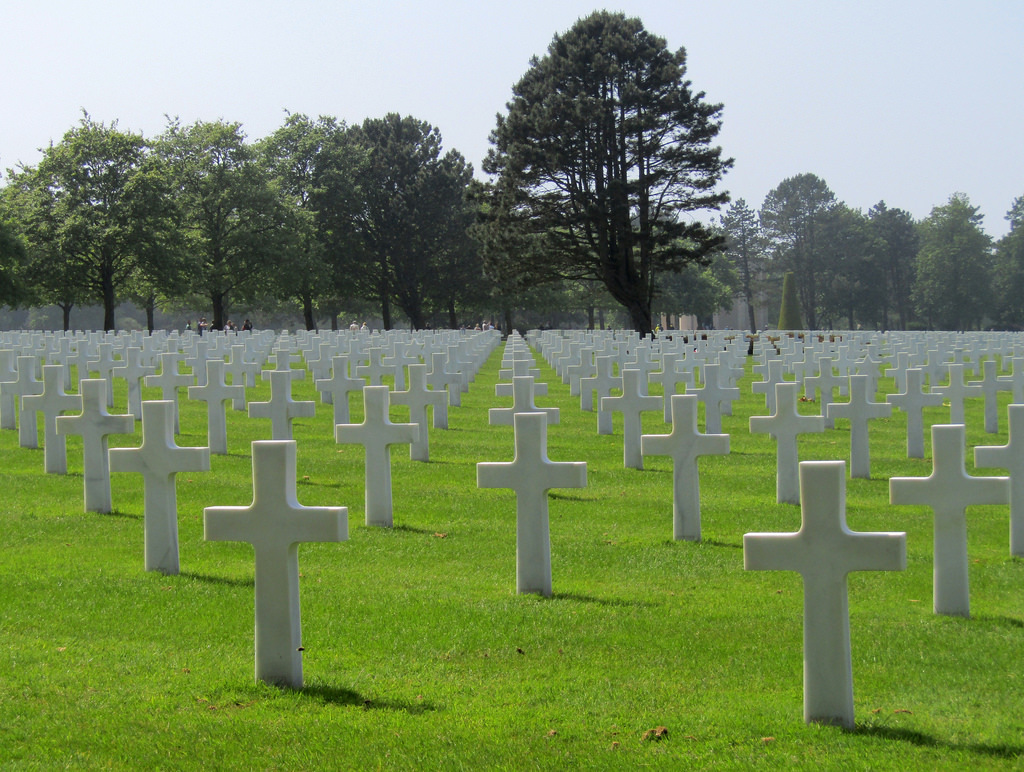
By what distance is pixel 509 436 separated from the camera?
13.7 meters

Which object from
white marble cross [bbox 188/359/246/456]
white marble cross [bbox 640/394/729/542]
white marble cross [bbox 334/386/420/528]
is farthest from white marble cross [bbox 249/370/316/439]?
white marble cross [bbox 640/394/729/542]

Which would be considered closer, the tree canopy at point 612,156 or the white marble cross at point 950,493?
the white marble cross at point 950,493

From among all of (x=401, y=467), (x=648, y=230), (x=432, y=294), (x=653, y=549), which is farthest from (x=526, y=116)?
(x=653, y=549)

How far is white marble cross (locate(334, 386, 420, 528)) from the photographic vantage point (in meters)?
8.02

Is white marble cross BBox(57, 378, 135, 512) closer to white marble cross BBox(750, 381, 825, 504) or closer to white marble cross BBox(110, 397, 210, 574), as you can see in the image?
white marble cross BBox(110, 397, 210, 574)

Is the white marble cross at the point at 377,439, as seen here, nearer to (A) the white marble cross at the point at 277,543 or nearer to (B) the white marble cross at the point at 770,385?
(A) the white marble cross at the point at 277,543

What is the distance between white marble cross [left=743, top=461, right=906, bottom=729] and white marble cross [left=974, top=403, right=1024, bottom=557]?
116 inches

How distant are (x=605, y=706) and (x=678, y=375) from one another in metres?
10.1

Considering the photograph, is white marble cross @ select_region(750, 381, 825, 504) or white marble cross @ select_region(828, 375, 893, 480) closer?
white marble cross @ select_region(750, 381, 825, 504)

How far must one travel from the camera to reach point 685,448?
299 inches

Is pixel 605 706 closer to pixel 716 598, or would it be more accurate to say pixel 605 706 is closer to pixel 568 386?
pixel 716 598

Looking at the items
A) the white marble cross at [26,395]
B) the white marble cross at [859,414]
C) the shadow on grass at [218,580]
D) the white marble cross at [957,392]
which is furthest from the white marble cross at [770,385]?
the shadow on grass at [218,580]

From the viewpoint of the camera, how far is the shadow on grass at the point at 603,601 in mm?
6188

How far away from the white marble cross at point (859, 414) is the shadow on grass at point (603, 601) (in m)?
4.50
